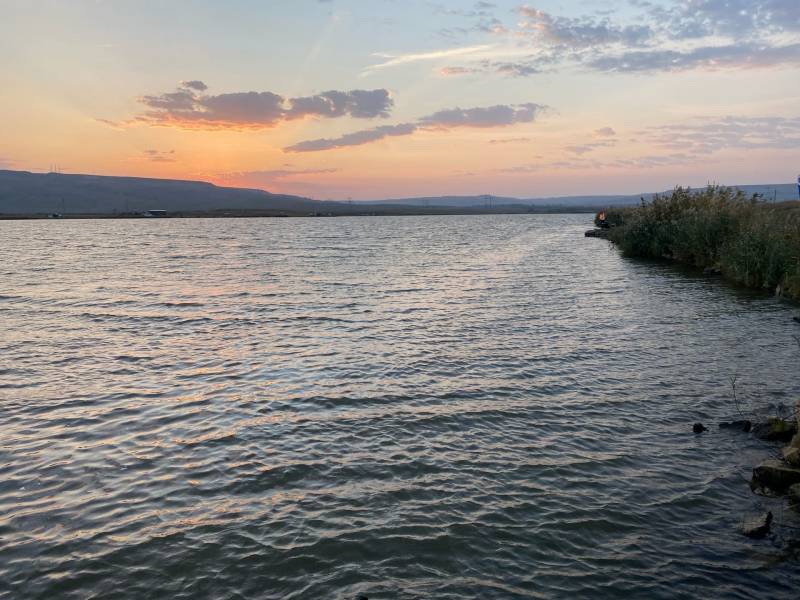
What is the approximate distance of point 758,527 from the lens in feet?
27.9

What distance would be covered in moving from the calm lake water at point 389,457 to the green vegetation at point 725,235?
548 centimetres

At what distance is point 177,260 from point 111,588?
2277 inches

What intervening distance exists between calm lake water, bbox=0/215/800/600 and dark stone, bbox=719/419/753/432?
470 mm

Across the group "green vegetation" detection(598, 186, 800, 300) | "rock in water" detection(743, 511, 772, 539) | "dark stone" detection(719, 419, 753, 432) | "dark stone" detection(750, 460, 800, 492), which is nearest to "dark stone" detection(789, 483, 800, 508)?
"dark stone" detection(750, 460, 800, 492)

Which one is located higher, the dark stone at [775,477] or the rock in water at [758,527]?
the dark stone at [775,477]

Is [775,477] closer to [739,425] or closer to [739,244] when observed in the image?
[739,425]

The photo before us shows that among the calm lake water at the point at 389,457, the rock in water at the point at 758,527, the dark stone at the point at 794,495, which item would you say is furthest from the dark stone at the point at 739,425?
the rock in water at the point at 758,527

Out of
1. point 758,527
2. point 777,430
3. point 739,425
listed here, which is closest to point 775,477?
point 758,527

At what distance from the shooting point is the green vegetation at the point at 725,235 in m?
30.9

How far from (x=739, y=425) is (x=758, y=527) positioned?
4693mm

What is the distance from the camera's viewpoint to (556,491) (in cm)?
1005

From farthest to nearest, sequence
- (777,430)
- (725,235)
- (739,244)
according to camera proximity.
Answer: (725,235)
(739,244)
(777,430)

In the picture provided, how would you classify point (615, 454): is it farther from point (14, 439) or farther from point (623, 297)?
point (623, 297)

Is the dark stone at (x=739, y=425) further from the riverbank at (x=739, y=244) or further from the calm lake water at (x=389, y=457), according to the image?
the calm lake water at (x=389, y=457)
